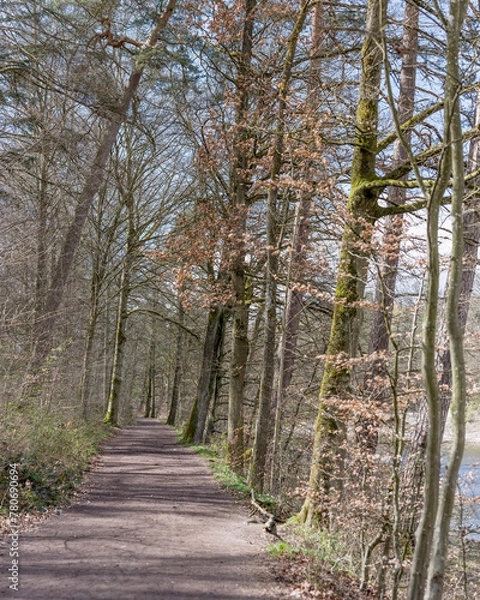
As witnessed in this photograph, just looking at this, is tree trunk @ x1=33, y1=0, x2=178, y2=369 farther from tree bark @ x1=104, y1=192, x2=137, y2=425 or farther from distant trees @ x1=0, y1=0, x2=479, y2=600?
tree bark @ x1=104, y1=192, x2=137, y2=425

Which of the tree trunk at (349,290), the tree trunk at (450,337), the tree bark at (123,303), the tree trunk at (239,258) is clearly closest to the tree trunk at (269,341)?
the tree trunk at (239,258)

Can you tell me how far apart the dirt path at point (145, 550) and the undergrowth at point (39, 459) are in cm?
37

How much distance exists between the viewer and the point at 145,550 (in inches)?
199

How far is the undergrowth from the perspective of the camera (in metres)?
6.26

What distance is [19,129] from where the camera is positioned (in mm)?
10367

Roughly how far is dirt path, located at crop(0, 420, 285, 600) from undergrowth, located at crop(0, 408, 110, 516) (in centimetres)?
37

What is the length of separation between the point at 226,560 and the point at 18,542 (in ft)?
6.65

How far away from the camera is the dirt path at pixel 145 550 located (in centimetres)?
405

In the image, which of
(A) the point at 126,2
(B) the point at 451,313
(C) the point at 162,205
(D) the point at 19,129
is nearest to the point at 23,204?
(D) the point at 19,129

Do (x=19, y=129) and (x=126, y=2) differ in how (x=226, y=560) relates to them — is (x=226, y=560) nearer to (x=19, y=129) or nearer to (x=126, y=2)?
(x=19, y=129)

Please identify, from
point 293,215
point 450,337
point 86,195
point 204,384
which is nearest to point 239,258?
point 293,215

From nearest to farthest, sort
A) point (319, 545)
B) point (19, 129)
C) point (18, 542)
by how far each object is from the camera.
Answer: point (18, 542), point (319, 545), point (19, 129)

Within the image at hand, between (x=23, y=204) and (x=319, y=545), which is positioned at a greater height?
(x=23, y=204)

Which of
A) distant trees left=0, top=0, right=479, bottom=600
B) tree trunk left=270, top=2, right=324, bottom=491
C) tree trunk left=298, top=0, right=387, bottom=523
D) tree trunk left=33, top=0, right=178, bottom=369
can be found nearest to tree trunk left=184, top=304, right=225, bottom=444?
distant trees left=0, top=0, right=479, bottom=600
